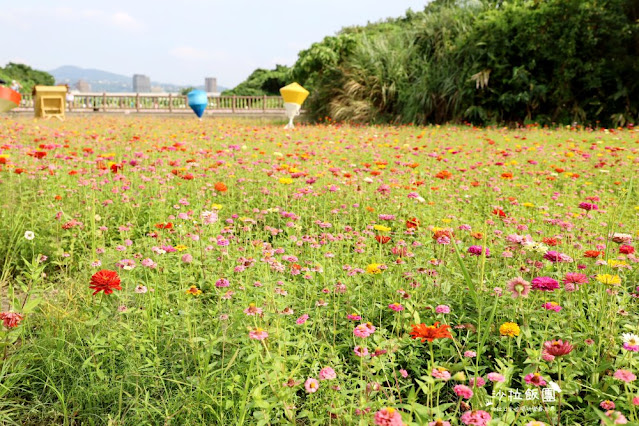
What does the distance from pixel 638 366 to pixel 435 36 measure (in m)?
12.8

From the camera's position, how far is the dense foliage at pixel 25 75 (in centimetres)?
4556

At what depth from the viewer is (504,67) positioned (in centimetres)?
1134

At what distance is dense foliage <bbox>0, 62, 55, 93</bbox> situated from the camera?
45.6 metres

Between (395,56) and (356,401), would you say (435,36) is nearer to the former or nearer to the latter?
(395,56)

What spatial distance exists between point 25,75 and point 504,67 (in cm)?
5246

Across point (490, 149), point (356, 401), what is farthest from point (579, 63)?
point (356, 401)

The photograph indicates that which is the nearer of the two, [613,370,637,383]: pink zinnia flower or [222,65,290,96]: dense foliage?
[613,370,637,383]: pink zinnia flower

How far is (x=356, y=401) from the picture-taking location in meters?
1.55

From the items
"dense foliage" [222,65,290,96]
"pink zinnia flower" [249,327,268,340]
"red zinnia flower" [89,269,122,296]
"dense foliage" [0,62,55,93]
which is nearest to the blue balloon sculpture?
"red zinnia flower" [89,269,122,296]

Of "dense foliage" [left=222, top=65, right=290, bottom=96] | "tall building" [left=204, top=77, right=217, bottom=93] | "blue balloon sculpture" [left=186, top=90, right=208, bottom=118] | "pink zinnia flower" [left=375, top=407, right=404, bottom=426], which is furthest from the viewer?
"tall building" [left=204, top=77, right=217, bottom=93]

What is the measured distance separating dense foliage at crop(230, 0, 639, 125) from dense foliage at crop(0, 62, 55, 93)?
43007 millimetres

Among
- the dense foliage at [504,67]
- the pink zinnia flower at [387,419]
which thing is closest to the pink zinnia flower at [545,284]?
the pink zinnia flower at [387,419]

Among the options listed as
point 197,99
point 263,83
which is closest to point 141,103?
point 197,99

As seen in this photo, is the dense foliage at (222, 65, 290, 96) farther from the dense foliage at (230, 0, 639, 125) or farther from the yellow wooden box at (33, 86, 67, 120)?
the dense foliage at (230, 0, 639, 125)
